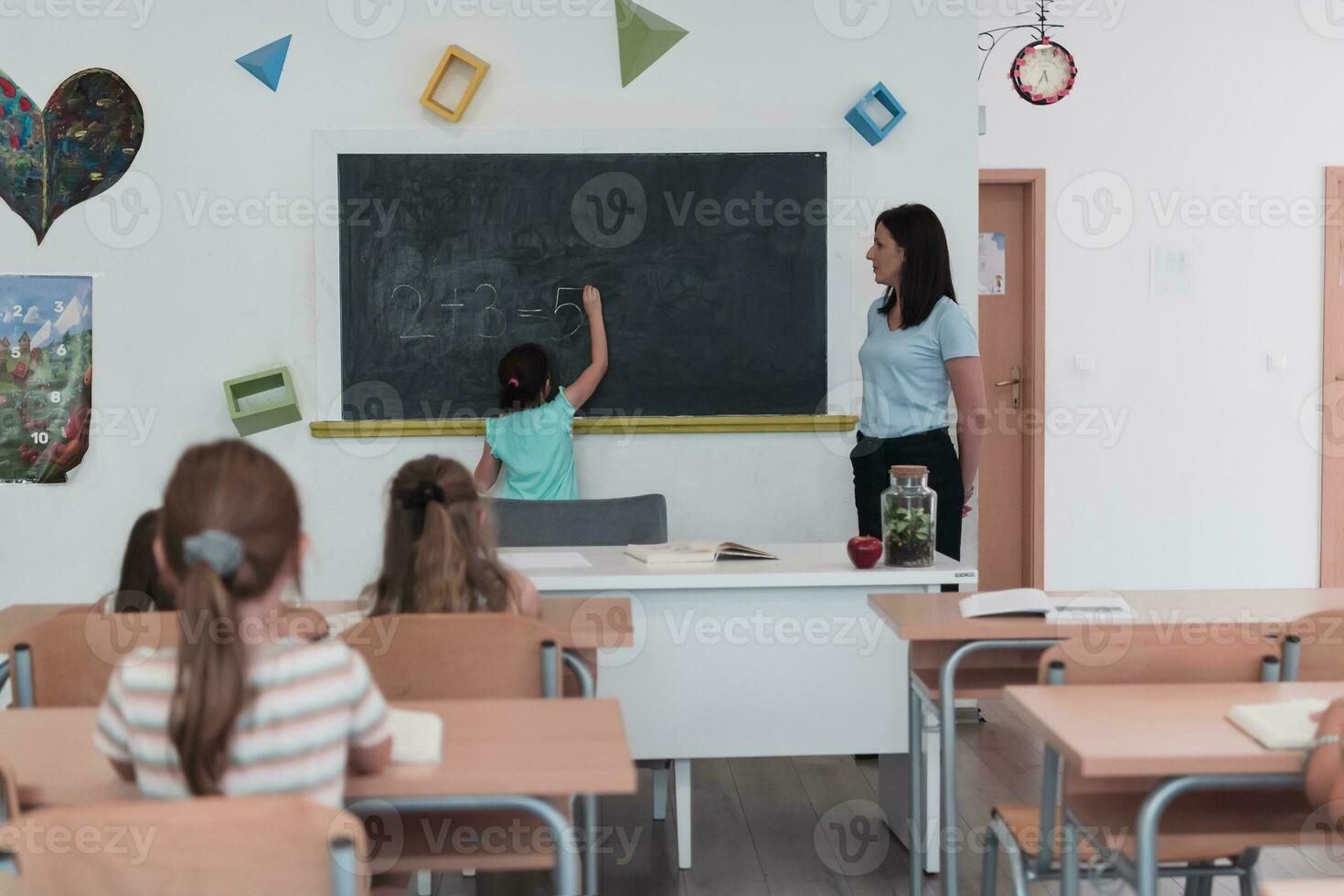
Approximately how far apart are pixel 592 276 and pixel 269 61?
4.03 feet

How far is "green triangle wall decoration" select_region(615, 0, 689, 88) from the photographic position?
4.26 meters

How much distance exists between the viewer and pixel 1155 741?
5.31 feet

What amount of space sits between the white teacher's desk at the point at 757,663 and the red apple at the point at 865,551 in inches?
0.8

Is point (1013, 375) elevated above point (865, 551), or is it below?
above

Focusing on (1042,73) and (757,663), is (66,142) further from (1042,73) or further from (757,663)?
(1042,73)

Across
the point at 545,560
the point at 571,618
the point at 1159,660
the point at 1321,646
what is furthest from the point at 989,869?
the point at 545,560

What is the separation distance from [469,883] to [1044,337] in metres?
3.85

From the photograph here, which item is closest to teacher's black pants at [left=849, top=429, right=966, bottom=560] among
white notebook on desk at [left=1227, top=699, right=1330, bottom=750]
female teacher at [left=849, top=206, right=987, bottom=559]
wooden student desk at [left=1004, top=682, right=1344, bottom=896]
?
female teacher at [left=849, top=206, right=987, bottom=559]

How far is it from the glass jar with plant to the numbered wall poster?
271 centimetres

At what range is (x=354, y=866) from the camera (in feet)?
4.18

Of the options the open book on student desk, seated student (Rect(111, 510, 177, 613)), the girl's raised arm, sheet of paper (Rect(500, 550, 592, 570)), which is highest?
the girl's raised arm

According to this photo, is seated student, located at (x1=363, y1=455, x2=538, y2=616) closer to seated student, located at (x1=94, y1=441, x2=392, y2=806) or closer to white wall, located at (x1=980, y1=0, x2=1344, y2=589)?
seated student, located at (x1=94, y1=441, x2=392, y2=806)

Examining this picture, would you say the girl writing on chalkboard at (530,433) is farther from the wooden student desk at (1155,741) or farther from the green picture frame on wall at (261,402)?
the wooden student desk at (1155,741)

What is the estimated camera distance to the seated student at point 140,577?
2.25 meters
